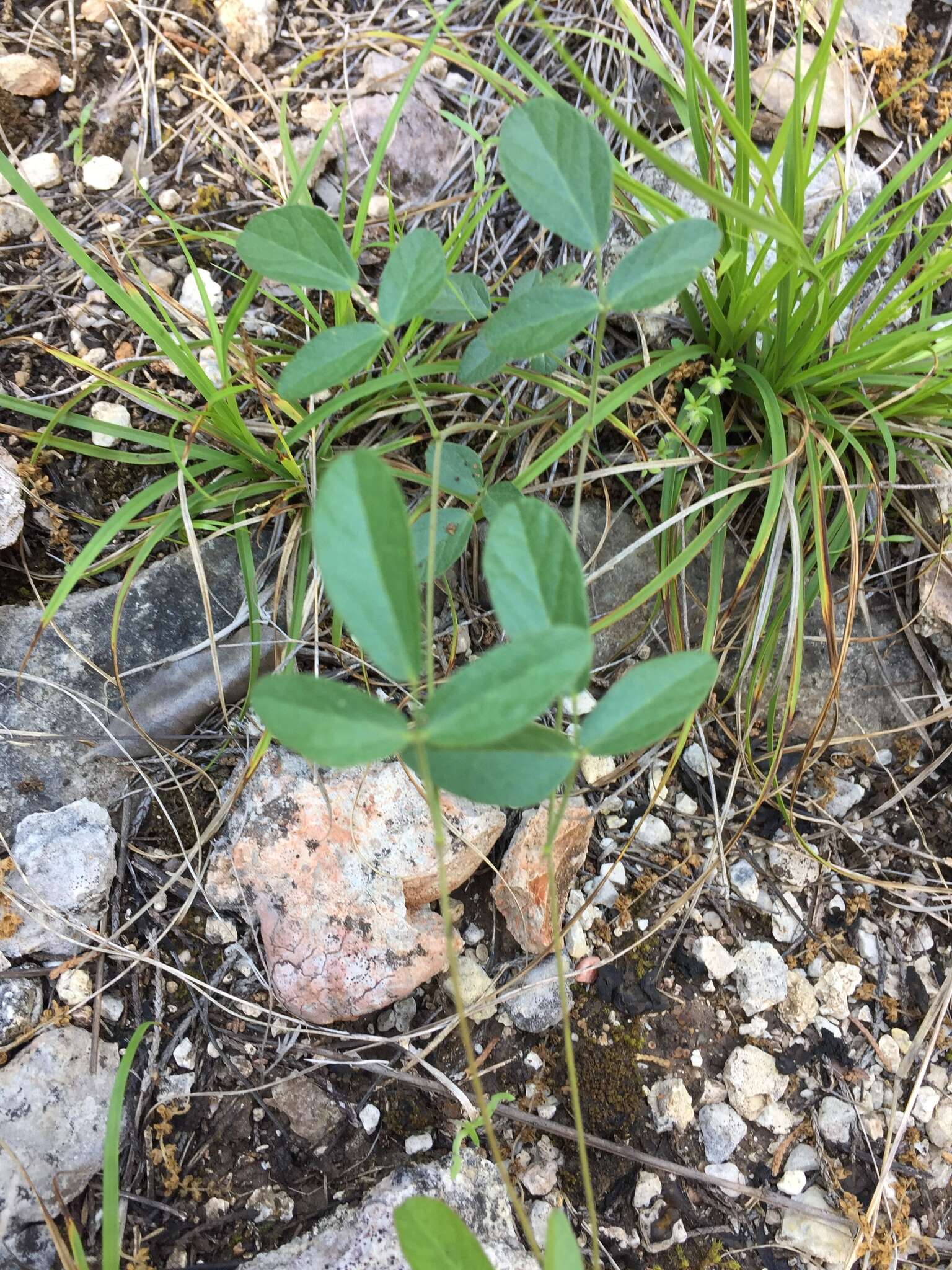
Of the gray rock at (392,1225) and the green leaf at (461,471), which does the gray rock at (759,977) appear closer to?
the gray rock at (392,1225)

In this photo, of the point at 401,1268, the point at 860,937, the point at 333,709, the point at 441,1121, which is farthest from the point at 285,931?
the point at 860,937

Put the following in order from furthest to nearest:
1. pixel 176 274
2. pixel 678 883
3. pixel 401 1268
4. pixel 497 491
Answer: pixel 176 274 < pixel 678 883 < pixel 497 491 < pixel 401 1268

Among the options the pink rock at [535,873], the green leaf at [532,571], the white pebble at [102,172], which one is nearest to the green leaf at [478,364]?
the green leaf at [532,571]

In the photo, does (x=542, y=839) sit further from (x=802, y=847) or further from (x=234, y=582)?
(x=234, y=582)

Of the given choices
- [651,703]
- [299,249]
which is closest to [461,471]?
[299,249]

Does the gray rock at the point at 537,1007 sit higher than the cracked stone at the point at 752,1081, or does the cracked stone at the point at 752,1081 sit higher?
the gray rock at the point at 537,1007

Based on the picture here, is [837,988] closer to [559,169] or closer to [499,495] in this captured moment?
[499,495]

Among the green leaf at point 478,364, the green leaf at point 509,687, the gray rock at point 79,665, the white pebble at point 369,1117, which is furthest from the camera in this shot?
the gray rock at point 79,665
